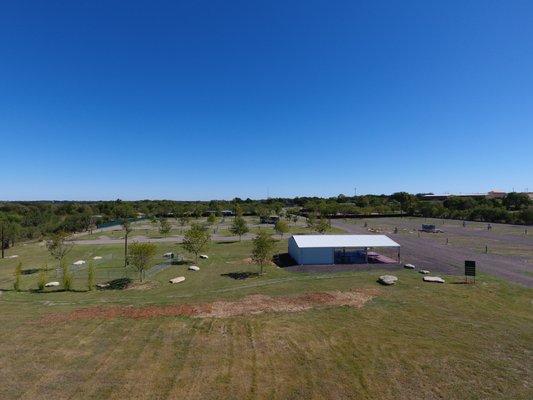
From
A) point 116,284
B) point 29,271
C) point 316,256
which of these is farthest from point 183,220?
point 116,284

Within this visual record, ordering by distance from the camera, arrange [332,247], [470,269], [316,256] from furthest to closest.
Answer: [316,256]
[332,247]
[470,269]

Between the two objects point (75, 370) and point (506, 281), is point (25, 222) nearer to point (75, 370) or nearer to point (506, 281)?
point (75, 370)

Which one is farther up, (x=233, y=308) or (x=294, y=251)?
(x=294, y=251)

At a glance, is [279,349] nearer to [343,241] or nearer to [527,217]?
[343,241]

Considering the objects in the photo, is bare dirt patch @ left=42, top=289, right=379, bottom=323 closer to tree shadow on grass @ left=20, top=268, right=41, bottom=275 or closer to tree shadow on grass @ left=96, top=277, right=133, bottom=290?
tree shadow on grass @ left=96, top=277, right=133, bottom=290

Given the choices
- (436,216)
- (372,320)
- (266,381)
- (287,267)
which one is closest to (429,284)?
(372,320)

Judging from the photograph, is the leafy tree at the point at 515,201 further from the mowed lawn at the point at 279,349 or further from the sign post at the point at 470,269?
the mowed lawn at the point at 279,349

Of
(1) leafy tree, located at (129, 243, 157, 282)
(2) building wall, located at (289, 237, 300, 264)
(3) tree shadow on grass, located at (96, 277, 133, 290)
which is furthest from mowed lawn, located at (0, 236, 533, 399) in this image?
(2) building wall, located at (289, 237, 300, 264)
